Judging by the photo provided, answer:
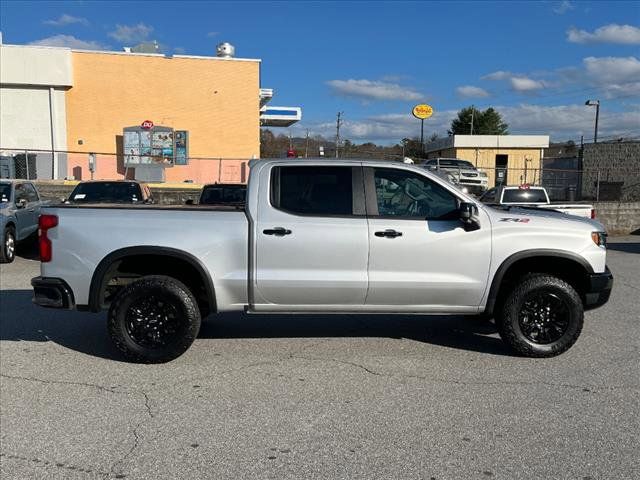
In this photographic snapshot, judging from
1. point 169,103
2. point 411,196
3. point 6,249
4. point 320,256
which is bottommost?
point 6,249

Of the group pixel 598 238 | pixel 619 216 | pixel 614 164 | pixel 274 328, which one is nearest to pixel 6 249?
pixel 274 328

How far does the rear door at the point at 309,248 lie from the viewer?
5320 mm

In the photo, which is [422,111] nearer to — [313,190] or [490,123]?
[490,123]

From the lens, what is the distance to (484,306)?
554cm

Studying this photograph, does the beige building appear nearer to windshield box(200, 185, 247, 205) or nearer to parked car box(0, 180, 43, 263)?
windshield box(200, 185, 247, 205)

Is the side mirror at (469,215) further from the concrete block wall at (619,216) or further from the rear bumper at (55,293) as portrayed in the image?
the concrete block wall at (619,216)

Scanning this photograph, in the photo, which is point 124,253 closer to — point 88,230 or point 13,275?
point 88,230

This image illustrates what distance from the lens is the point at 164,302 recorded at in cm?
540

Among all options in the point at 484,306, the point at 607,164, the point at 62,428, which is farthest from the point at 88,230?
the point at 607,164

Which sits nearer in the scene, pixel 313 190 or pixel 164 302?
pixel 164 302

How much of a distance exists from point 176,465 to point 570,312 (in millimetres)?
3914

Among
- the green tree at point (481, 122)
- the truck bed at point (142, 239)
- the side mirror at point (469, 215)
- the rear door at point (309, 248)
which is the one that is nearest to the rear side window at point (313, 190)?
the rear door at point (309, 248)

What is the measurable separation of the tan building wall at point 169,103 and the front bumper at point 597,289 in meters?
22.8

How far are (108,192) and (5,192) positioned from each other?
2.26 meters
